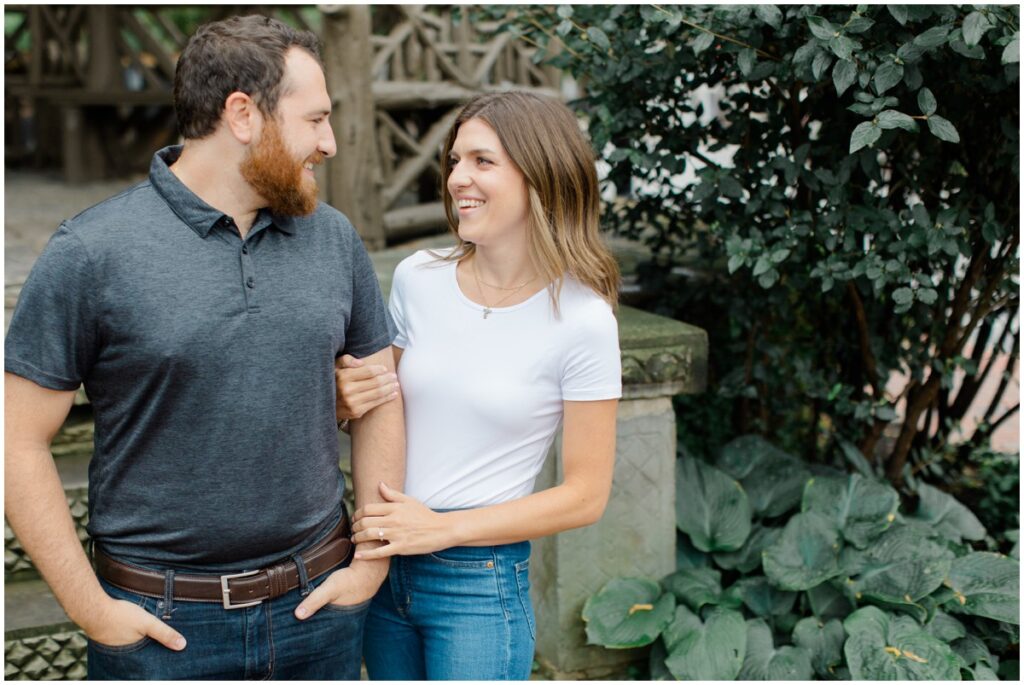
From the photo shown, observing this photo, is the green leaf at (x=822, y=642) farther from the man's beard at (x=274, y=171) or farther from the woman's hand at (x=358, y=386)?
the man's beard at (x=274, y=171)

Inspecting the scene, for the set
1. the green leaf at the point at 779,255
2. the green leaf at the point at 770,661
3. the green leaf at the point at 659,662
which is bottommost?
the green leaf at the point at 659,662

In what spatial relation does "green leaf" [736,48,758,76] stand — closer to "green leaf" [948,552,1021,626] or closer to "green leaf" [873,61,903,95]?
"green leaf" [873,61,903,95]

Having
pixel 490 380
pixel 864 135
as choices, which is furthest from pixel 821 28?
pixel 490 380

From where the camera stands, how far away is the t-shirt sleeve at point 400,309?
2.40m

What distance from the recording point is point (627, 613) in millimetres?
3547

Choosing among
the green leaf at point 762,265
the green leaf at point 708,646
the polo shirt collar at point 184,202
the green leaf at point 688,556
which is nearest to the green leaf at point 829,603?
the green leaf at point 708,646

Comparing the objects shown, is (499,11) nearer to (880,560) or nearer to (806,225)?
(806,225)

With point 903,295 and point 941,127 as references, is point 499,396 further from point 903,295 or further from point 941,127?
point 903,295

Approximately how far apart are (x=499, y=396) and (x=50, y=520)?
0.89 m

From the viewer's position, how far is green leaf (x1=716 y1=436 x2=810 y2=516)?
13.0 ft

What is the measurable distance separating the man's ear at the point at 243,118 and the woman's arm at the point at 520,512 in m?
0.77

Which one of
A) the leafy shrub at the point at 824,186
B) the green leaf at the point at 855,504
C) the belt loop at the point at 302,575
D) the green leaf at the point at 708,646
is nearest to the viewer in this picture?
the belt loop at the point at 302,575

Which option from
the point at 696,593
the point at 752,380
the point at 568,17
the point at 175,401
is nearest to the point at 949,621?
the point at 696,593

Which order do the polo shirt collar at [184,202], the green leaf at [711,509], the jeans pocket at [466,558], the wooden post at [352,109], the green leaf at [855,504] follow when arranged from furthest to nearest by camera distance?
the wooden post at [352,109]
the green leaf at [711,509]
the green leaf at [855,504]
the jeans pocket at [466,558]
the polo shirt collar at [184,202]
